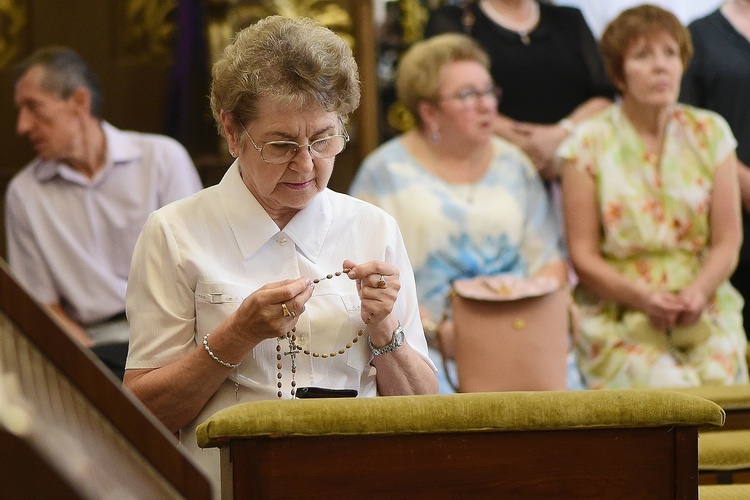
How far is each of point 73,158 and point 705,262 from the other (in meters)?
2.26

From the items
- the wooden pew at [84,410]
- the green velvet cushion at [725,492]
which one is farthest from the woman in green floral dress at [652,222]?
the wooden pew at [84,410]

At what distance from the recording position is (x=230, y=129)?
7.01 ft

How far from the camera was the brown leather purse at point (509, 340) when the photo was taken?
329cm

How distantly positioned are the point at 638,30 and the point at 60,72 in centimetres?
207

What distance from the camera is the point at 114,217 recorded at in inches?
155

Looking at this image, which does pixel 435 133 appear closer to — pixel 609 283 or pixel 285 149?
pixel 609 283

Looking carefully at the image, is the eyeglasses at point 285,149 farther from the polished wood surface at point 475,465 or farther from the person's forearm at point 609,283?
the person's forearm at point 609,283

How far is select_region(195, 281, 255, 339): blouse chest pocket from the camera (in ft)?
6.85

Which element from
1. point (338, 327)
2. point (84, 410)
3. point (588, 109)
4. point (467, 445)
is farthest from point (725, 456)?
point (84, 410)

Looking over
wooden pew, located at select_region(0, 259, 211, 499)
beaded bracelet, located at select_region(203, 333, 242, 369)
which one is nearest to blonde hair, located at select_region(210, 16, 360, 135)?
beaded bracelet, located at select_region(203, 333, 242, 369)

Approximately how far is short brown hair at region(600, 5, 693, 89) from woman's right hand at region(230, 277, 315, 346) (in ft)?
7.11

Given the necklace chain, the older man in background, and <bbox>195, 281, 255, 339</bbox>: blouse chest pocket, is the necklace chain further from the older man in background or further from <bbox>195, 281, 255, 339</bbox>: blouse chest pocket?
the older man in background

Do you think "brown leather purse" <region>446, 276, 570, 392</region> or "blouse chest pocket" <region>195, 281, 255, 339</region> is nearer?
"blouse chest pocket" <region>195, 281, 255, 339</region>

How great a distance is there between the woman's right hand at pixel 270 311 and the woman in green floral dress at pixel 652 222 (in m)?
1.92
